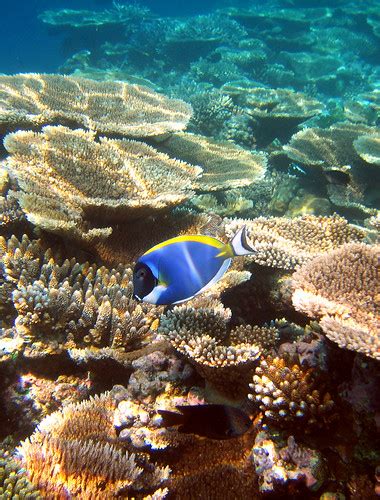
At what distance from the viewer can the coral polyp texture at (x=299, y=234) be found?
12.2ft

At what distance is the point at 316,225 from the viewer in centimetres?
424

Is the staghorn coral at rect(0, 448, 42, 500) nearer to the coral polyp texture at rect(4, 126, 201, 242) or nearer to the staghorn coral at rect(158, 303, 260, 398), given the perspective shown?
the staghorn coral at rect(158, 303, 260, 398)

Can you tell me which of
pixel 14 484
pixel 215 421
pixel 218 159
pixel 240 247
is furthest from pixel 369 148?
pixel 14 484

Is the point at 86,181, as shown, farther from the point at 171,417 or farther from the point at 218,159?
the point at 218,159

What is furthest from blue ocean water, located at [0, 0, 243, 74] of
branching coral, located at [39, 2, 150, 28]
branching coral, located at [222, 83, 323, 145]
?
branching coral, located at [222, 83, 323, 145]

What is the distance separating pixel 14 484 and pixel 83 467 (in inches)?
15.0

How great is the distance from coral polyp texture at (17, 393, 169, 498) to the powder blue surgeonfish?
1237mm

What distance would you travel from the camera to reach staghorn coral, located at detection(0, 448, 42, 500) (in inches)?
78.4

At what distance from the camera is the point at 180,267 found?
170cm

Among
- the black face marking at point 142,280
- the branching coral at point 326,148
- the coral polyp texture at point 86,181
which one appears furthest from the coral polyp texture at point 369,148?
the black face marking at point 142,280

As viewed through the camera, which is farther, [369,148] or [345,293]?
[369,148]

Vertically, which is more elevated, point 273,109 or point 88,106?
point 88,106

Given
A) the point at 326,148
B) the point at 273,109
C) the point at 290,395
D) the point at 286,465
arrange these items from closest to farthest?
the point at 286,465
the point at 290,395
the point at 326,148
the point at 273,109

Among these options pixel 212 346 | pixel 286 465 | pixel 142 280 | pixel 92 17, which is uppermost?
pixel 92 17
